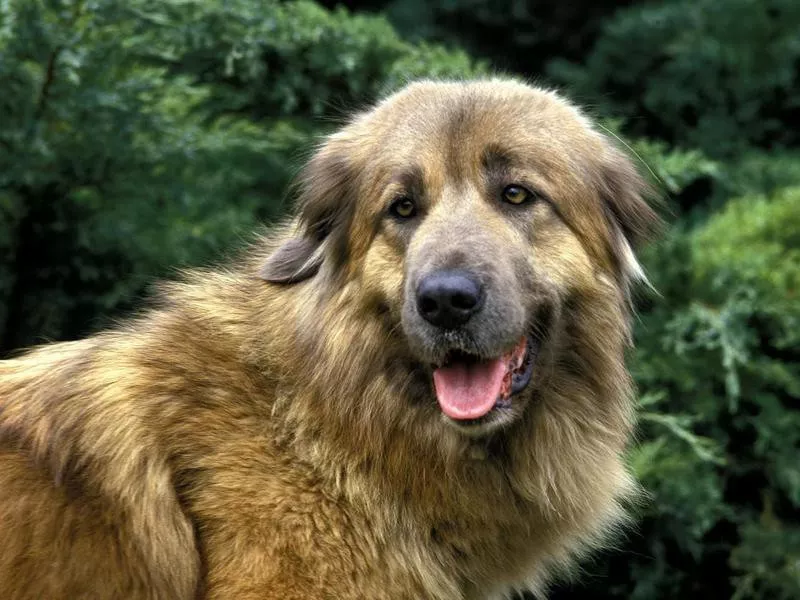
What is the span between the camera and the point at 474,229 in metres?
3.58

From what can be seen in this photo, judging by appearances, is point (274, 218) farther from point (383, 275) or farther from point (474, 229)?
point (474, 229)

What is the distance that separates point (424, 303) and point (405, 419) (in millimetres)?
444

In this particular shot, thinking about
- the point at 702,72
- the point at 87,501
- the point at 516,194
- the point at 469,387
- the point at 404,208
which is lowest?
the point at 87,501

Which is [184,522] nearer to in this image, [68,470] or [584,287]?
[68,470]

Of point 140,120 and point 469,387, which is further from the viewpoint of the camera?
point 140,120

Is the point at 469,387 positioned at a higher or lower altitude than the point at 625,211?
lower

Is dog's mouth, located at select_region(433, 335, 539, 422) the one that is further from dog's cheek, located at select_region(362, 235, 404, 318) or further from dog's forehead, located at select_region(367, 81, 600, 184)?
dog's forehead, located at select_region(367, 81, 600, 184)

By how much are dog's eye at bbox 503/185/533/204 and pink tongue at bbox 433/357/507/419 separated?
53 cm

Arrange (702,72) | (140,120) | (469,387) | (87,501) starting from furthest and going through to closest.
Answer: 1. (702,72)
2. (140,120)
3. (469,387)
4. (87,501)

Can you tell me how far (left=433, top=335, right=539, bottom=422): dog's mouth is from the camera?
3516 mm

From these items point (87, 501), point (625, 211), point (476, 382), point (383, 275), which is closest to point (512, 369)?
point (476, 382)

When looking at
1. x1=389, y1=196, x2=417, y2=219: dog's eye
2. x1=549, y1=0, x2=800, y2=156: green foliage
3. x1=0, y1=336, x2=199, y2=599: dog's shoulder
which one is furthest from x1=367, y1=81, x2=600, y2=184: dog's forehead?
x1=549, y1=0, x2=800, y2=156: green foliage

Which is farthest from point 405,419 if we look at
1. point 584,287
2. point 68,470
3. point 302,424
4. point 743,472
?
point 743,472

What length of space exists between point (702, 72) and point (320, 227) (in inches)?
229
